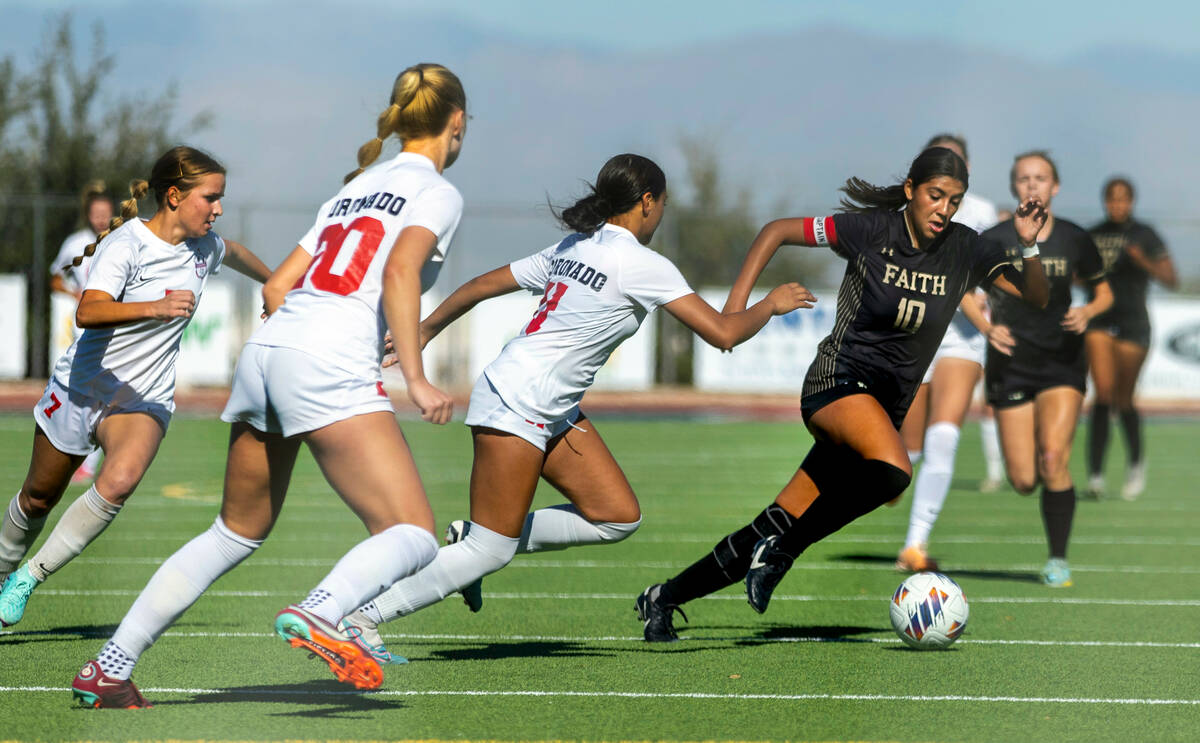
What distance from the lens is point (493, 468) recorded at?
5.41m

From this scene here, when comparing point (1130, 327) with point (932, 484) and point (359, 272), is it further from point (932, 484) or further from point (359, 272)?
point (359, 272)

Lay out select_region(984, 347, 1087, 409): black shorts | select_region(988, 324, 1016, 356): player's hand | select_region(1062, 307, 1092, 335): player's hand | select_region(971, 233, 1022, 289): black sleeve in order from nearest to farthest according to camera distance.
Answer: select_region(971, 233, 1022, 289): black sleeve
select_region(988, 324, 1016, 356): player's hand
select_region(1062, 307, 1092, 335): player's hand
select_region(984, 347, 1087, 409): black shorts

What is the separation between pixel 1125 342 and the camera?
1323cm

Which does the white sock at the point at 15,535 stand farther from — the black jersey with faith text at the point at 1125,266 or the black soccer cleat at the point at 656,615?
the black jersey with faith text at the point at 1125,266

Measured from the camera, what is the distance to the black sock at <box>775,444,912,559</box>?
5902 millimetres

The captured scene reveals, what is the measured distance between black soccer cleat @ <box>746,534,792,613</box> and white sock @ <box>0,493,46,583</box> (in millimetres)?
2656

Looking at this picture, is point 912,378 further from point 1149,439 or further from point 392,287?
point 1149,439

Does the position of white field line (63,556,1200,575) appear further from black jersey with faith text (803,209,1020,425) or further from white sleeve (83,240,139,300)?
white sleeve (83,240,139,300)

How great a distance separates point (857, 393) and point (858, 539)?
13.2 ft

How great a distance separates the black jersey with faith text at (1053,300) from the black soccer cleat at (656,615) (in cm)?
248

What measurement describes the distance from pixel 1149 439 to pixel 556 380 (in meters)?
16.5

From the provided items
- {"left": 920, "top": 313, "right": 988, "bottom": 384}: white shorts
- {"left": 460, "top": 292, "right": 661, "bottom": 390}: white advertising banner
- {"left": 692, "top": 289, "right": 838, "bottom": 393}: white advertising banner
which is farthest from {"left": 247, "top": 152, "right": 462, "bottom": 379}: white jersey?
{"left": 692, "top": 289, "right": 838, "bottom": 393}: white advertising banner

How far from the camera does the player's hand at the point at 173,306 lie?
5277 mm

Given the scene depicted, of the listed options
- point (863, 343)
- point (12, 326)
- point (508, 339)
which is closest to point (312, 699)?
point (863, 343)
